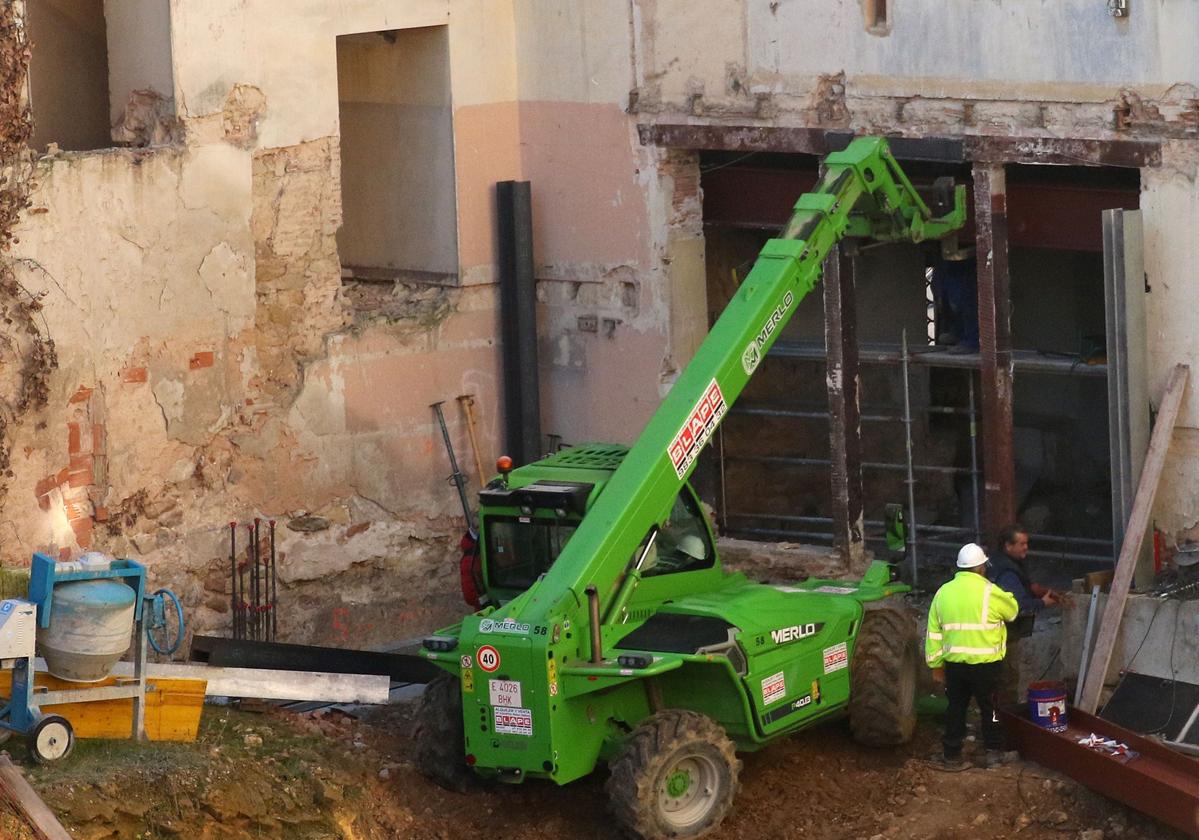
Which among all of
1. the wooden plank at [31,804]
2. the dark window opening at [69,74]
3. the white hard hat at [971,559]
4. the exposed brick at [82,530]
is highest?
the dark window opening at [69,74]

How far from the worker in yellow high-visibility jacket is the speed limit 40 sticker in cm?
276

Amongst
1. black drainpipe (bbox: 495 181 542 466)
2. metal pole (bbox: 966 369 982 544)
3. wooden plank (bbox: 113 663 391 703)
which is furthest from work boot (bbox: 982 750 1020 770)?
black drainpipe (bbox: 495 181 542 466)

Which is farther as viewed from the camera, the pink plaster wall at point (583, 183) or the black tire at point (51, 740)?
the pink plaster wall at point (583, 183)

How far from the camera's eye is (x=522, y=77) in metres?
15.7

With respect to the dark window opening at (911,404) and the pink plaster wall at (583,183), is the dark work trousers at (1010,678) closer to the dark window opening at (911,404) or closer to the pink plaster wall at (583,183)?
the dark window opening at (911,404)

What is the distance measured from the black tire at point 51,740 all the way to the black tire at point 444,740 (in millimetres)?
2069

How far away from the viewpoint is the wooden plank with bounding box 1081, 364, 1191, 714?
475 inches

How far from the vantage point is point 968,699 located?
11.9m

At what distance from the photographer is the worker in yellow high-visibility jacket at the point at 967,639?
38.2ft

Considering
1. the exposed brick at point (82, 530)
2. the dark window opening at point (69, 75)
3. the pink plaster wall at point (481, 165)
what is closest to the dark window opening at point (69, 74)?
the dark window opening at point (69, 75)

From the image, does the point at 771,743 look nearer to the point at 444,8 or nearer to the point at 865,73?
the point at 865,73

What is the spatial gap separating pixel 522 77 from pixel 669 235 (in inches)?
75.5

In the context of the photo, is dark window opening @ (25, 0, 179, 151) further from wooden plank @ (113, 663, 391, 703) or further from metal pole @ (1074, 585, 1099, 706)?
metal pole @ (1074, 585, 1099, 706)

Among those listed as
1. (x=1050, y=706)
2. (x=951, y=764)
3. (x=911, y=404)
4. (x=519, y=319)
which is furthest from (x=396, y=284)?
(x=1050, y=706)
